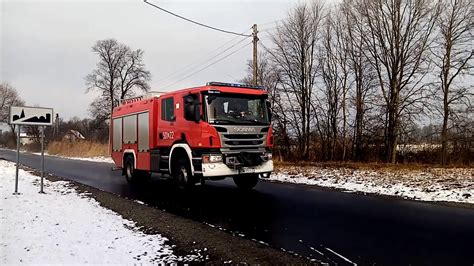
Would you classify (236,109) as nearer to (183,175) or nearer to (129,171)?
(183,175)

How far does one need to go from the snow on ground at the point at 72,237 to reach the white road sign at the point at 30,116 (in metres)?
2.49

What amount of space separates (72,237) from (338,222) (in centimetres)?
472

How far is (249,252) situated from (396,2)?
26599 mm

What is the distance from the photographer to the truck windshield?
424 inches

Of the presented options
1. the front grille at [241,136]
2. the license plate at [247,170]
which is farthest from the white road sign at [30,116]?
the license plate at [247,170]

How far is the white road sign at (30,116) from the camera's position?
1098cm

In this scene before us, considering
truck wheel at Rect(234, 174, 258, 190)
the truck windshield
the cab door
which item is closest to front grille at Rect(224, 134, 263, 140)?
the truck windshield

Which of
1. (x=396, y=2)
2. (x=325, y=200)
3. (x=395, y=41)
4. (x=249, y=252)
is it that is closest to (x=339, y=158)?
(x=395, y=41)

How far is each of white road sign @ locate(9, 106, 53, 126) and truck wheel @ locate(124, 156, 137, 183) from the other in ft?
13.5

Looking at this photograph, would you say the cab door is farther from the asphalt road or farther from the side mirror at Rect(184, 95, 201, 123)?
the asphalt road

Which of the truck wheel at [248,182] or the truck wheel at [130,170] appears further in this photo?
the truck wheel at [130,170]

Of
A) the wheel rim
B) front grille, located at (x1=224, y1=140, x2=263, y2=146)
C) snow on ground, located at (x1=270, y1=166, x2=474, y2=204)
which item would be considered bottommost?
snow on ground, located at (x1=270, y1=166, x2=474, y2=204)

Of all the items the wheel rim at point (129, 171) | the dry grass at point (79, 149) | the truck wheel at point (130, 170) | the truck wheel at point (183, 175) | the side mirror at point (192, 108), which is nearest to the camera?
the side mirror at point (192, 108)

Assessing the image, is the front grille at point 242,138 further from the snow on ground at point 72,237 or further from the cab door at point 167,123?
the snow on ground at point 72,237
